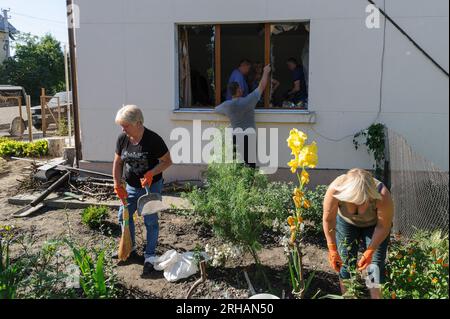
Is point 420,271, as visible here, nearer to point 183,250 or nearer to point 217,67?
point 183,250

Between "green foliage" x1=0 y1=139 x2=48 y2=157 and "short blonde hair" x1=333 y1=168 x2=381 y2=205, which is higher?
"short blonde hair" x1=333 y1=168 x2=381 y2=205

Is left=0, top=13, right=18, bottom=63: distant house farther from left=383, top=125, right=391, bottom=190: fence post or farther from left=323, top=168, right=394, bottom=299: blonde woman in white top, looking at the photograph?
left=323, top=168, right=394, bottom=299: blonde woman in white top

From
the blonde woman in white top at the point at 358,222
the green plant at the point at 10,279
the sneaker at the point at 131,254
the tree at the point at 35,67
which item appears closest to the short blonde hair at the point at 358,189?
the blonde woman in white top at the point at 358,222

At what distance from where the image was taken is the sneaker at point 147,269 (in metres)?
4.27

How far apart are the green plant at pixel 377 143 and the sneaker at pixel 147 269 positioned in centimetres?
378

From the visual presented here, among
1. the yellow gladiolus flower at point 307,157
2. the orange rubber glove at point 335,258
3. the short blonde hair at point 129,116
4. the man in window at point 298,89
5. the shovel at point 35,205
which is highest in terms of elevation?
the man in window at point 298,89

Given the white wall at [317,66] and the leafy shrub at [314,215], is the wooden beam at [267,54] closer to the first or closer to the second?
the white wall at [317,66]

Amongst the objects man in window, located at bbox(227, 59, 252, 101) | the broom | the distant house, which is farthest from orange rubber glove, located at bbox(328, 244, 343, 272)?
the distant house

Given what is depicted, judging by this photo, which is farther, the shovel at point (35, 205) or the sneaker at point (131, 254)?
the shovel at point (35, 205)

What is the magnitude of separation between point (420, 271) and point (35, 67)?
114ft

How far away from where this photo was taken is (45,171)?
723 cm

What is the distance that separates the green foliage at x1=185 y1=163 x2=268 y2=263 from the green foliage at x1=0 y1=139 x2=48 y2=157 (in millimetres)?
6687

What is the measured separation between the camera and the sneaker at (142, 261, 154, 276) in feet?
14.0

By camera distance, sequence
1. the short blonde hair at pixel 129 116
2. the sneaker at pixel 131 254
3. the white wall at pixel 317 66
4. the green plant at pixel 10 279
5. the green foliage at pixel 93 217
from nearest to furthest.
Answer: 1. the green plant at pixel 10 279
2. the short blonde hair at pixel 129 116
3. the sneaker at pixel 131 254
4. the green foliage at pixel 93 217
5. the white wall at pixel 317 66
